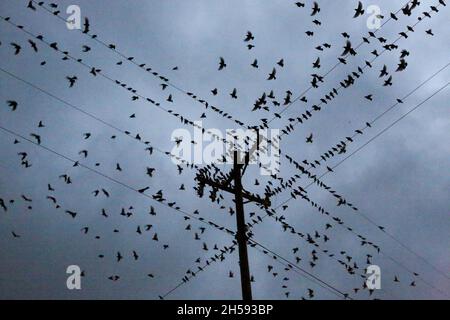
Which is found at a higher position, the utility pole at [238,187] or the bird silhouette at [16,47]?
the bird silhouette at [16,47]

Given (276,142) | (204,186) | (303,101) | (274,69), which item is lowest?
(204,186)

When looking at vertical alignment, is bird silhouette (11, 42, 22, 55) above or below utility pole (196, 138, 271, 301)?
above

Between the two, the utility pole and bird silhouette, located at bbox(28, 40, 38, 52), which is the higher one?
bird silhouette, located at bbox(28, 40, 38, 52)

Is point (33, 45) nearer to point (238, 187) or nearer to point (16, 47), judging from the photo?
point (16, 47)

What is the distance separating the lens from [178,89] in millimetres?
10133

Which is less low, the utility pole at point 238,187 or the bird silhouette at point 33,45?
the bird silhouette at point 33,45

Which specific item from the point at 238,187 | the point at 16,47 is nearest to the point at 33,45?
the point at 16,47
